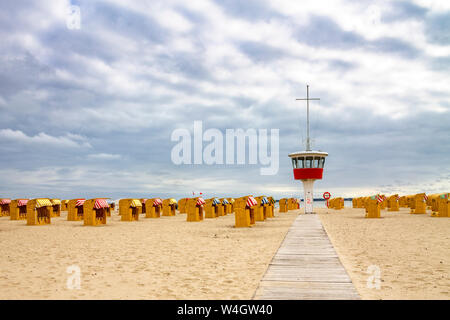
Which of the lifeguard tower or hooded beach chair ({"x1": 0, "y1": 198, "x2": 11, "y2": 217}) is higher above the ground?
the lifeguard tower

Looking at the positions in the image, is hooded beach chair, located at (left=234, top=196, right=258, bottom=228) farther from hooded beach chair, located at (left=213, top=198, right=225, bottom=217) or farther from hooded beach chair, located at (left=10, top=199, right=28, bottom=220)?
hooded beach chair, located at (left=10, top=199, right=28, bottom=220)

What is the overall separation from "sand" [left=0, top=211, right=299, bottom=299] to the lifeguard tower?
2444 centimetres

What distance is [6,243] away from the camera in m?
14.8

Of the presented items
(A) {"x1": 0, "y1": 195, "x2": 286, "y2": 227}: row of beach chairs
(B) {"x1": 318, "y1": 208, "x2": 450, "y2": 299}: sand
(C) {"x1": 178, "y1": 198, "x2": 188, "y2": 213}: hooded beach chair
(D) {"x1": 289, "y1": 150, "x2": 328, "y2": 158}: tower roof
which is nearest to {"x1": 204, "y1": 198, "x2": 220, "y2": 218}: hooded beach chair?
(A) {"x1": 0, "y1": 195, "x2": 286, "y2": 227}: row of beach chairs

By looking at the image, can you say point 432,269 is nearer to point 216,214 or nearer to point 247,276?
point 247,276

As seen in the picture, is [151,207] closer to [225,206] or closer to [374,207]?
[225,206]

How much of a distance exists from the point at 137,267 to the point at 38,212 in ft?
59.2

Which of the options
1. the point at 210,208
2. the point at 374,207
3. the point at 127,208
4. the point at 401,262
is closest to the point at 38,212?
the point at 127,208

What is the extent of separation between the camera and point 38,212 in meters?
24.4

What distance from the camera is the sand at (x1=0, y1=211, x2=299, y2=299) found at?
719 centimetres

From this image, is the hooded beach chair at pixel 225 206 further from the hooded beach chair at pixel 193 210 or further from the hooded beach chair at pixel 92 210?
A: the hooded beach chair at pixel 92 210

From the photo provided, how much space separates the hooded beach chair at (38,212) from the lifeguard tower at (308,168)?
2514cm
